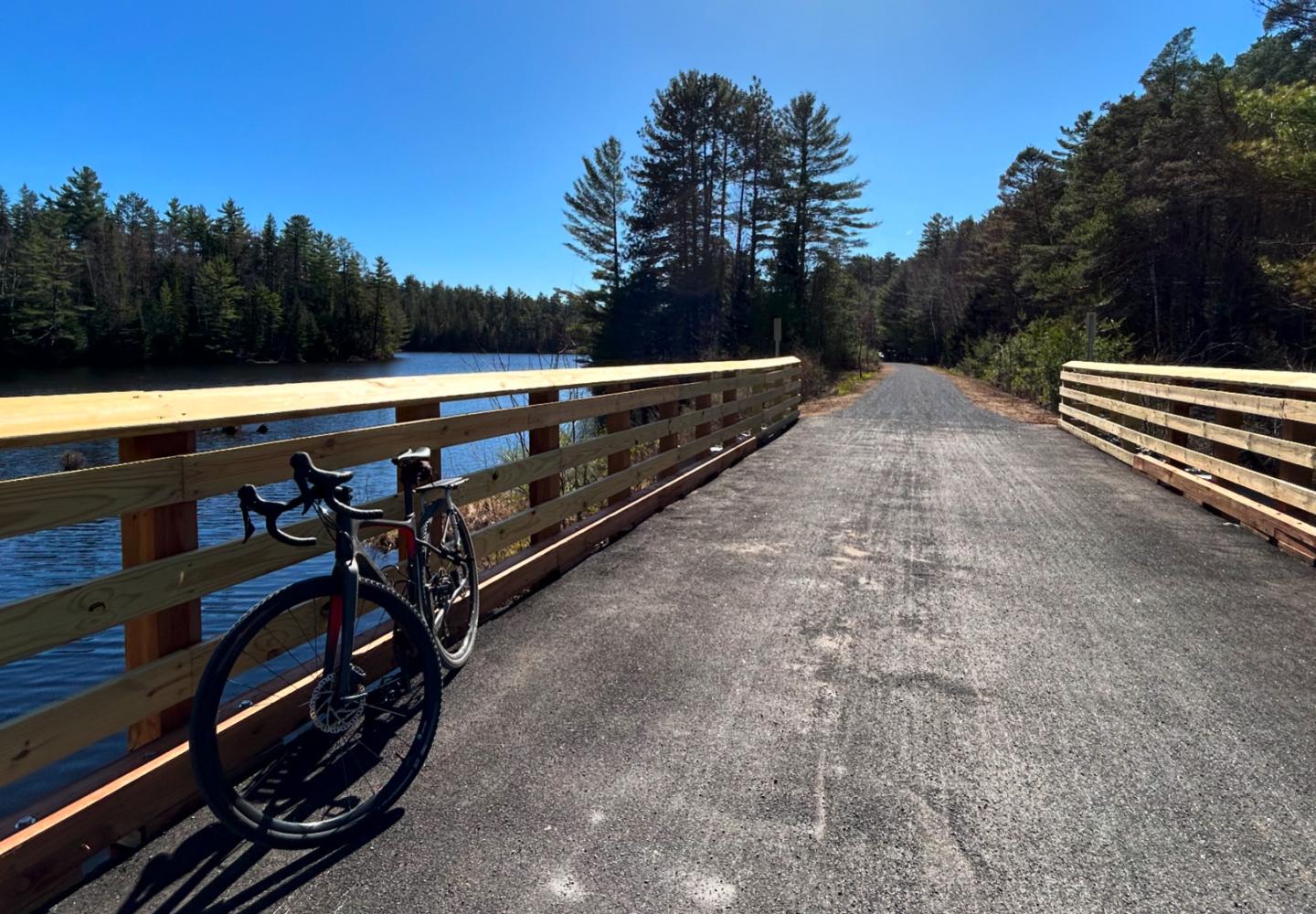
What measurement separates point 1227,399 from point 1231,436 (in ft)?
1.06

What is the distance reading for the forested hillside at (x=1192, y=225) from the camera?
17.7m

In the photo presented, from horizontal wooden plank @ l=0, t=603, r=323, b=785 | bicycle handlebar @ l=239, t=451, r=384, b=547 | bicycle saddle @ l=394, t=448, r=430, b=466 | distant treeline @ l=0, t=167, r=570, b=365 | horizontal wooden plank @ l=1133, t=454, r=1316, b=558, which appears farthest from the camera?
distant treeline @ l=0, t=167, r=570, b=365

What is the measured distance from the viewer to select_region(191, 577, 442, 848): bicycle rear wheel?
1.94m

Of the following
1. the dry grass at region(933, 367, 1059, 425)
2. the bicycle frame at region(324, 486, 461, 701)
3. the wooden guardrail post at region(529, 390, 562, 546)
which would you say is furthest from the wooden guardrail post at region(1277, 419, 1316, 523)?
the dry grass at region(933, 367, 1059, 425)

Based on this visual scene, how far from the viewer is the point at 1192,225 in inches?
1023

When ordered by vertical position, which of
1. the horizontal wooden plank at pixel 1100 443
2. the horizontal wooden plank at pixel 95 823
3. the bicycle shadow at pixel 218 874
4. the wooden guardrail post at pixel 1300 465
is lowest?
the bicycle shadow at pixel 218 874

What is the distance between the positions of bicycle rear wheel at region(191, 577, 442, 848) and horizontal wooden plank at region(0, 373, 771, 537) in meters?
0.47

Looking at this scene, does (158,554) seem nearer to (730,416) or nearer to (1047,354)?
(730,416)

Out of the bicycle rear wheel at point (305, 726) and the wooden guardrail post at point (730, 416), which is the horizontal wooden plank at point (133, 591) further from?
the wooden guardrail post at point (730, 416)

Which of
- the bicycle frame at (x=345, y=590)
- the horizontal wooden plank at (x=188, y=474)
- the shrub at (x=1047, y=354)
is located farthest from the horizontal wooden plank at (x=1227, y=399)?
the shrub at (x=1047, y=354)

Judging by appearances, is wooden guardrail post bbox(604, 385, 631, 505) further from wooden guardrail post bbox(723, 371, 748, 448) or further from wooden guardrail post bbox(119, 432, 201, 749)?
wooden guardrail post bbox(119, 432, 201, 749)

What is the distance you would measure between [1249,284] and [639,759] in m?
30.7

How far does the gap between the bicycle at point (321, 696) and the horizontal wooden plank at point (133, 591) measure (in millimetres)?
150

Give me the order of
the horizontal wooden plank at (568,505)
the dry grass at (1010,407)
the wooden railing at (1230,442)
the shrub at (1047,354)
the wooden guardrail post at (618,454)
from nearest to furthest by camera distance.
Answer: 1. the horizontal wooden plank at (568,505)
2. the wooden railing at (1230,442)
3. the wooden guardrail post at (618,454)
4. the dry grass at (1010,407)
5. the shrub at (1047,354)
